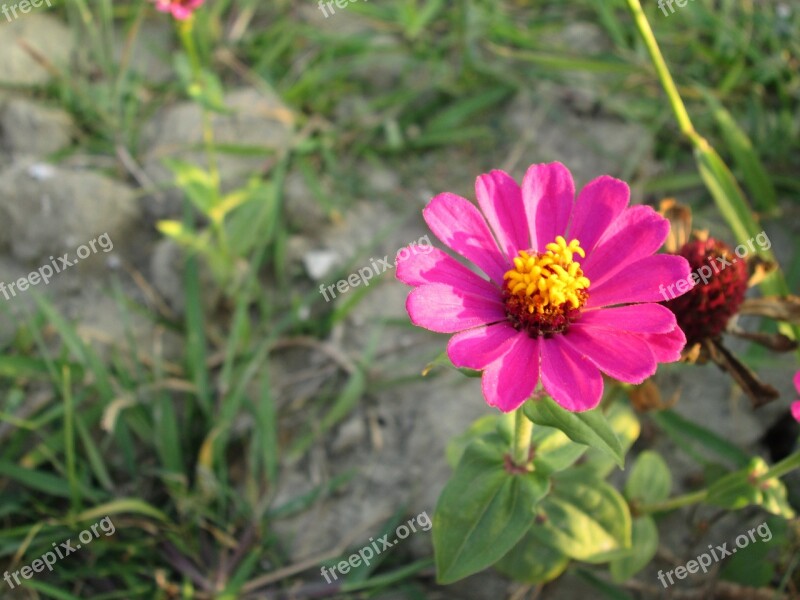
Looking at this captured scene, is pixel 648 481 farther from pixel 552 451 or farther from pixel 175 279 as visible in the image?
pixel 175 279

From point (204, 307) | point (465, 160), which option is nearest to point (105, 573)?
point (204, 307)

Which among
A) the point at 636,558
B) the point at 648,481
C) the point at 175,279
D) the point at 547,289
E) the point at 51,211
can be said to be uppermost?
the point at 51,211

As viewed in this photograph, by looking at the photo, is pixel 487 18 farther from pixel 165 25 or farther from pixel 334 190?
pixel 165 25

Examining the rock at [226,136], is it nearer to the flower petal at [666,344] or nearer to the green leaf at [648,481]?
the green leaf at [648,481]

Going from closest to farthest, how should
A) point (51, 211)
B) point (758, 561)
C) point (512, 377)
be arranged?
point (512, 377) < point (758, 561) < point (51, 211)

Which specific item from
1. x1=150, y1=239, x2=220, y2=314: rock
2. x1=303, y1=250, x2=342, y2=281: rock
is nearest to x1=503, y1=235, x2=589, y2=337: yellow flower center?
x1=303, y1=250, x2=342, y2=281: rock

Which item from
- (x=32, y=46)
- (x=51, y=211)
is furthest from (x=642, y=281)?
(x=32, y=46)
